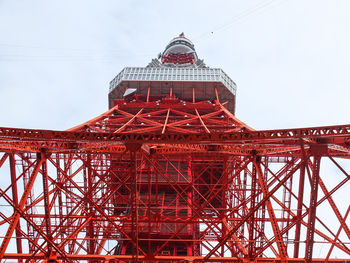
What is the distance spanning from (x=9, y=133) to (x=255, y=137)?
7.31 metres

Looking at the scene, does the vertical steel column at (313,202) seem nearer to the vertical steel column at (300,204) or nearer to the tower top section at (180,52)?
the vertical steel column at (300,204)

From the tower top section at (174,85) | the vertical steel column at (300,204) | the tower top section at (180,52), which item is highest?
the tower top section at (180,52)

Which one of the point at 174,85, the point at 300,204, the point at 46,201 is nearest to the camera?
the point at 46,201

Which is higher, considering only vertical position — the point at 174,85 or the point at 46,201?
the point at 174,85

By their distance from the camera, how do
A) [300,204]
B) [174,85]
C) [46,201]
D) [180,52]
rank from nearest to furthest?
[46,201] < [300,204] < [174,85] < [180,52]

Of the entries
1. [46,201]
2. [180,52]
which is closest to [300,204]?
[46,201]

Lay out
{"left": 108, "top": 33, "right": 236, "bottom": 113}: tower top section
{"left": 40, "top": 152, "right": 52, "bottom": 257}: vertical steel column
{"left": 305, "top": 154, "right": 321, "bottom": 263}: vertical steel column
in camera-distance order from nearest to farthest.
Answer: {"left": 305, "top": 154, "right": 321, "bottom": 263}: vertical steel column, {"left": 40, "top": 152, "right": 52, "bottom": 257}: vertical steel column, {"left": 108, "top": 33, "right": 236, "bottom": 113}: tower top section

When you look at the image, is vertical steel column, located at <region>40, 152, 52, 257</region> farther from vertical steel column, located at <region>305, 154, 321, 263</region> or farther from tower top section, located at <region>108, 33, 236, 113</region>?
tower top section, located at <region>108, 33, 236, 113</region>

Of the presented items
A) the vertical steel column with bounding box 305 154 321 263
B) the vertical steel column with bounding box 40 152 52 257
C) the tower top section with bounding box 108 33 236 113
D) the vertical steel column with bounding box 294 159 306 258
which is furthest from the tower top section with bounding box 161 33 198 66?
the vertical steel column with bounding box 305 154 321 263

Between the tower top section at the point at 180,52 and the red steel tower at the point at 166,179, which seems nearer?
the red steel tower at the point at 166,179

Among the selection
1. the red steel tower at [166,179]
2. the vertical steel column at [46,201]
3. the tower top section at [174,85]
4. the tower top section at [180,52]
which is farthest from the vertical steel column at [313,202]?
the tower top section at [180,52]

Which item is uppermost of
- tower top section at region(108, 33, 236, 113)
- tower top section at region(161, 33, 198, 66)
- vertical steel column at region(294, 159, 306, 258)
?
tower top section at region(161, 33, 198, 66)

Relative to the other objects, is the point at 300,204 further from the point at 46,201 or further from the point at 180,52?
the point at 180,52

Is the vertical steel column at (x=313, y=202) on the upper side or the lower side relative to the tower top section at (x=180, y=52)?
lower
